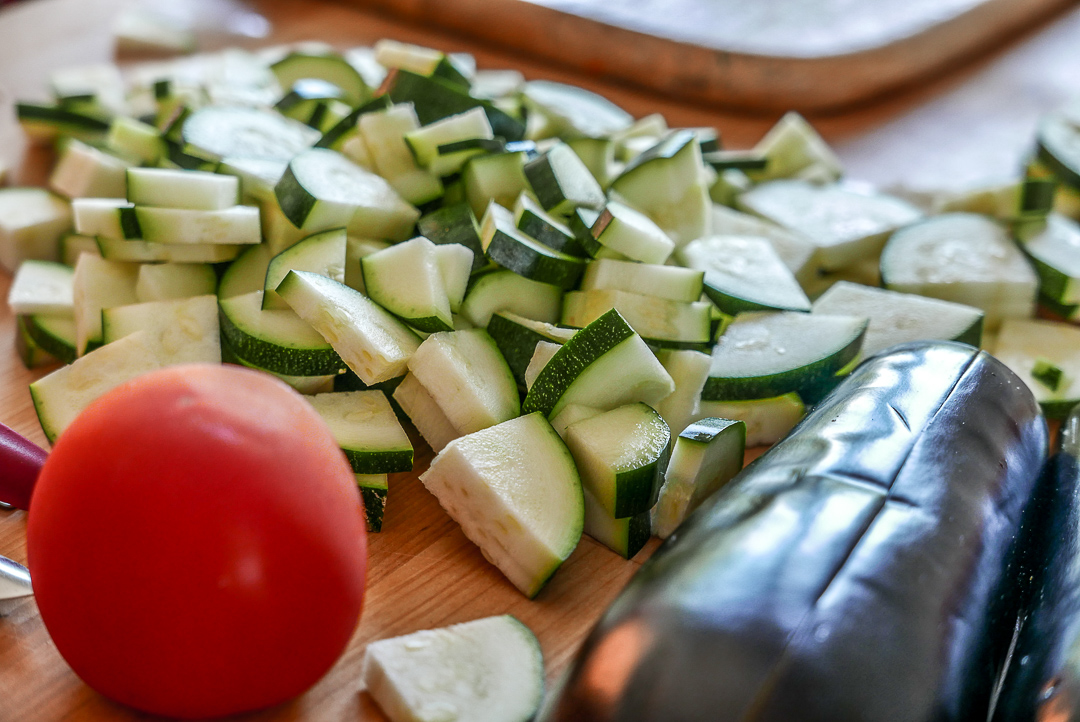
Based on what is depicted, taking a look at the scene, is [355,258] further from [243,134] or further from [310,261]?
[243,134]

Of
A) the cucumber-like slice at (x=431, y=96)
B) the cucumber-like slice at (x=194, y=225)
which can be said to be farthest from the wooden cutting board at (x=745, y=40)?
the cucumber-like slice at (x=194, y=225)

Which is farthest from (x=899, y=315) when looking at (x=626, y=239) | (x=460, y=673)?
(x=460, y=673)

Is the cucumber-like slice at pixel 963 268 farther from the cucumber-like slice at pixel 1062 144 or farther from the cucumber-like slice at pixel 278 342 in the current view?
the cucumber-like slice at pixel 278 342

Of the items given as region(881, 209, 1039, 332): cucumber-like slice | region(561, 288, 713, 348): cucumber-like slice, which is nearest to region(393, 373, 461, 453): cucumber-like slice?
region(561, 288, 713, 348): cucumber-like slice

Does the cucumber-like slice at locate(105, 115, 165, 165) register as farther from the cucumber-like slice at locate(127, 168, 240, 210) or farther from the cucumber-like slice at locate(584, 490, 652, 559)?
the cucumber-like slice at locate(584, 490, 652, 559)

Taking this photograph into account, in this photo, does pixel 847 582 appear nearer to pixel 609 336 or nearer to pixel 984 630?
pixel 984 630

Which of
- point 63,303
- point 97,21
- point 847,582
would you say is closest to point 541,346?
point 847,582
